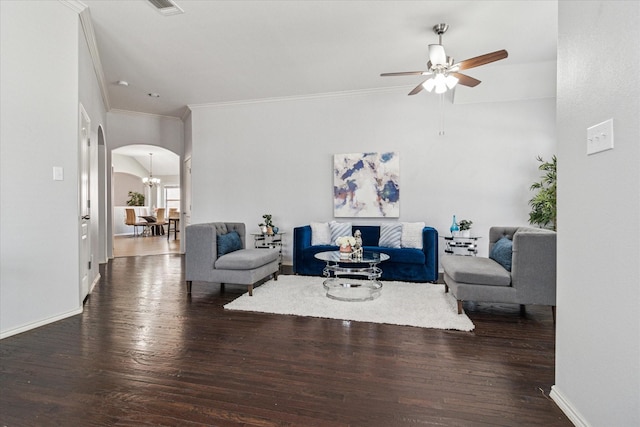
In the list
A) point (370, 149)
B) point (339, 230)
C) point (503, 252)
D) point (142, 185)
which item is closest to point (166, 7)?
point (370, 149)

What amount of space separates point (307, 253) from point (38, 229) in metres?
3.10

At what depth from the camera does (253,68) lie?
4.89m

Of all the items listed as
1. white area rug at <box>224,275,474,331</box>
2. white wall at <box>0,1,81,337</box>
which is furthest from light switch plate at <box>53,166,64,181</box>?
white area rug at <box>224,275,474,331</box>

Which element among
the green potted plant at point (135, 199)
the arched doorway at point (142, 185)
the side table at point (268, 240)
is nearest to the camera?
the side table at point (268, 240)

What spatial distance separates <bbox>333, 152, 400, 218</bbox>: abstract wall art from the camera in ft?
18.1

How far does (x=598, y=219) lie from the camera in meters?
1.44

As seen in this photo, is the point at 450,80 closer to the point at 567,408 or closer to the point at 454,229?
the point at 454,229

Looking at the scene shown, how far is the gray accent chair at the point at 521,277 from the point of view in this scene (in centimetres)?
298

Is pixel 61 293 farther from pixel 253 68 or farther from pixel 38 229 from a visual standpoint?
pixel 253 68

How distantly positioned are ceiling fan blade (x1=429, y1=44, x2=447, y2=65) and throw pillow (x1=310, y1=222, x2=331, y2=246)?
2.85 meters

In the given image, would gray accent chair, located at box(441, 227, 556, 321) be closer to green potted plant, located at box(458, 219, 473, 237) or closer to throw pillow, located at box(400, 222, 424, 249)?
throw pillow, located at box(400, 222, 424, 249)

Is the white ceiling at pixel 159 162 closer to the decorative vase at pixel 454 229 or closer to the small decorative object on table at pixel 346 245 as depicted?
the small decorative object on table at pixel 346 245

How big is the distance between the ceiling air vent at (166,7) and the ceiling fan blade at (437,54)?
8.55ft

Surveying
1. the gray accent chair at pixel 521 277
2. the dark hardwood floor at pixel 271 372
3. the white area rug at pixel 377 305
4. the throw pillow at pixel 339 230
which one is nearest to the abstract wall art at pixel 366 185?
the throw pillow at pixel 339 230
